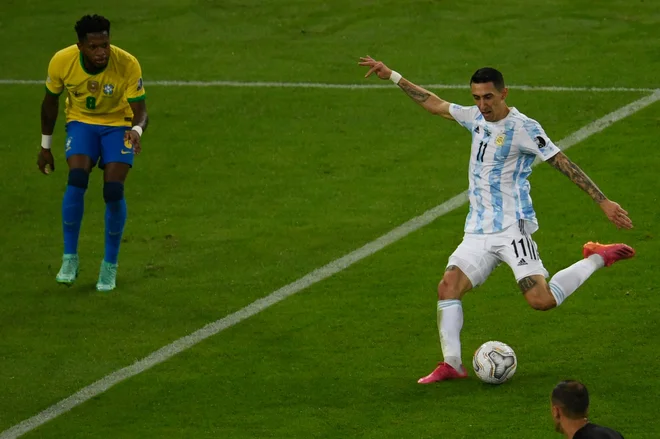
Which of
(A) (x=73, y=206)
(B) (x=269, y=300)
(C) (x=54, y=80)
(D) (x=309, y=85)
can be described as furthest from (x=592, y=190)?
(D) (x=309, y=85)

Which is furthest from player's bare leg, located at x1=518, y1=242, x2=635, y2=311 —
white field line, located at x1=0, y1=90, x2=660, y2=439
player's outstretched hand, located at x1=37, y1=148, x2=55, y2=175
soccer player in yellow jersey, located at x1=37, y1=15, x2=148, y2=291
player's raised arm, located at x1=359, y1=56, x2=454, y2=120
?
player's outstretched hand, located at x1=37, y1=148, x2=55, y2=175

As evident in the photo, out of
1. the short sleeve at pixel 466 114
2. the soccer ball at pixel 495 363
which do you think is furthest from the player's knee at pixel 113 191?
the soccer ball at pixel 495 363

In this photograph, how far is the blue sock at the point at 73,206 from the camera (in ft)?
39.7

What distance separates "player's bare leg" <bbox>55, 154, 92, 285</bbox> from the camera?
1210cm

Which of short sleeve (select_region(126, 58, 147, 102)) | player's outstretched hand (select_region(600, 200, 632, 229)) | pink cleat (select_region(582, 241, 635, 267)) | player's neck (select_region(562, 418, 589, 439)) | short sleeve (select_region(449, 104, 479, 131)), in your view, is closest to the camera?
player's neck (select_region(562, 418, 589, 439))

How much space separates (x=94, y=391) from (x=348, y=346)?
1922 mm

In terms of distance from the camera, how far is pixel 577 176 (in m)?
9.84

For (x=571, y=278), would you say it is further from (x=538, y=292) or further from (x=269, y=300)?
(x=269, y=300)

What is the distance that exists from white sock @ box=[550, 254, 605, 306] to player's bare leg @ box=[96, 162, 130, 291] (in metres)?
3.89

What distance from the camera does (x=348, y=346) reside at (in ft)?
35.7

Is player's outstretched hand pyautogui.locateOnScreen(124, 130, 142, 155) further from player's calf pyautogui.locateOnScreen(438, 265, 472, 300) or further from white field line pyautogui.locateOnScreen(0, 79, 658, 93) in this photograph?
white field line pyautogui.locateOnScreen(0, 79, 658, 93)

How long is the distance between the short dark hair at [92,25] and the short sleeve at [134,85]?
1.58 feet

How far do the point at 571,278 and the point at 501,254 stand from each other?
0.54 m

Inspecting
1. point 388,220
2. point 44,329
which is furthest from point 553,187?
point 44,329
